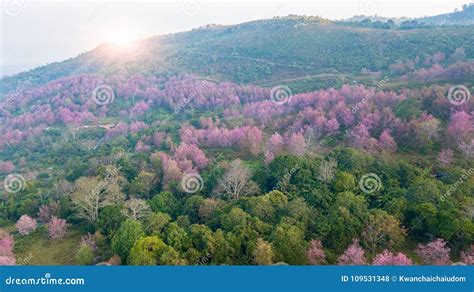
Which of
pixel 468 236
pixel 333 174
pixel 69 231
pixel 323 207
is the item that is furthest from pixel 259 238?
pixel 69 231

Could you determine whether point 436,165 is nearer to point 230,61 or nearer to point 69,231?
point 69,231

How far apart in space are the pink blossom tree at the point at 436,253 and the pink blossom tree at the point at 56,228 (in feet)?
86.2

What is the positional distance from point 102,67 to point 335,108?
9565cm

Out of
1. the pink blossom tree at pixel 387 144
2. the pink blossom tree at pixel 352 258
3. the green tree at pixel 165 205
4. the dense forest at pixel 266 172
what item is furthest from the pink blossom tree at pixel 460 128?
the green tree at pixel 165 205

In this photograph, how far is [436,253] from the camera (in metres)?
22.5

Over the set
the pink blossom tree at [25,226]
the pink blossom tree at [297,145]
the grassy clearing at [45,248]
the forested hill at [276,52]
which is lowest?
the grassy clearing at [45,248]

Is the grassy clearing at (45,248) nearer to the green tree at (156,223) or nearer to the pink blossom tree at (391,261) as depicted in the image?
the green tree at (156,223)

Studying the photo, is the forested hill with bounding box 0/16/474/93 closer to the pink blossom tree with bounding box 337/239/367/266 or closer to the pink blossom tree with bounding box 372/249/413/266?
the pink blossom tree with bounding box 337/239/367/266

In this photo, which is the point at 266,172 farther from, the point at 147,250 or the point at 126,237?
the point at 147,250

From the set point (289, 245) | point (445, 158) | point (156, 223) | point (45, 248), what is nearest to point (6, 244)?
point (45, 248)

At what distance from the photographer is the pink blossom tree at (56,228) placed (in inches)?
1178

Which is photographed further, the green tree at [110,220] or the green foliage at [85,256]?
the green tree at [110,220]

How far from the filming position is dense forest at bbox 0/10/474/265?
942 inches

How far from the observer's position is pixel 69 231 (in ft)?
103
